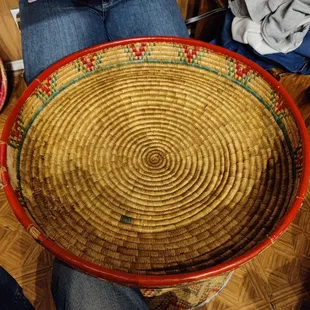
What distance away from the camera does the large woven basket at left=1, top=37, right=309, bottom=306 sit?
0.49 metres

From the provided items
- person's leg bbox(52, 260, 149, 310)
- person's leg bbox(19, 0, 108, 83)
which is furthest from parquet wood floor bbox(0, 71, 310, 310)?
person's leg bbox(19, 0, 108, 83)

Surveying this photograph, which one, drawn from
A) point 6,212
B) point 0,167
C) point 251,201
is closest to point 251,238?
point 251,201

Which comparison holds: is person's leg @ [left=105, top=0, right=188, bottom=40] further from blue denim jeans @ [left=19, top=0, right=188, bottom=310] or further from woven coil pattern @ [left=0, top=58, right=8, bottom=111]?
woven coil pattern @ [left=0, top=58, right=8, bottom=111]

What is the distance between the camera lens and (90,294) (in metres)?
0.60

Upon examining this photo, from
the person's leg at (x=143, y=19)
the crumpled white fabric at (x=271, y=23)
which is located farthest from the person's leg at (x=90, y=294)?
the crumpled white fabric at (x=271, y=23)

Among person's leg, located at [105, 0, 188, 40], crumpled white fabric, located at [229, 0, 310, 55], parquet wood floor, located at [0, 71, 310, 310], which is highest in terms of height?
person's leg, located at [105, 0, 188, 40]

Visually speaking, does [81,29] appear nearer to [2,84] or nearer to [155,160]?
[155,160]

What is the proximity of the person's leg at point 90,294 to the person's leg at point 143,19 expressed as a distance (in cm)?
56

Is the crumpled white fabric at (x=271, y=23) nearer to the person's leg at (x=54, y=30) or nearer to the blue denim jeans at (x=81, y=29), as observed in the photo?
the blue denim jeans at (x=81, y=29)

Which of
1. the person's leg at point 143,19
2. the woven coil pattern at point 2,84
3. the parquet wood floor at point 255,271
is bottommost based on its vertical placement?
the parquet wood floor at point 255,271

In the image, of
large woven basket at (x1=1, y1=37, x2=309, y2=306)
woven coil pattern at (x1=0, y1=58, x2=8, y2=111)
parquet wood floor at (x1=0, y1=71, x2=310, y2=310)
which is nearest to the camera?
large woven basket at (x1=1, y1=37, x2=309, y2=306)

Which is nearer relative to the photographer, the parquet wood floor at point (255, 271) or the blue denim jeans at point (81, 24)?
the blue denim jeans at point (81, 24)

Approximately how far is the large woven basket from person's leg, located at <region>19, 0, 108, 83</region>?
0.38 feet

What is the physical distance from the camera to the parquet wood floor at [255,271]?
3.08ft
